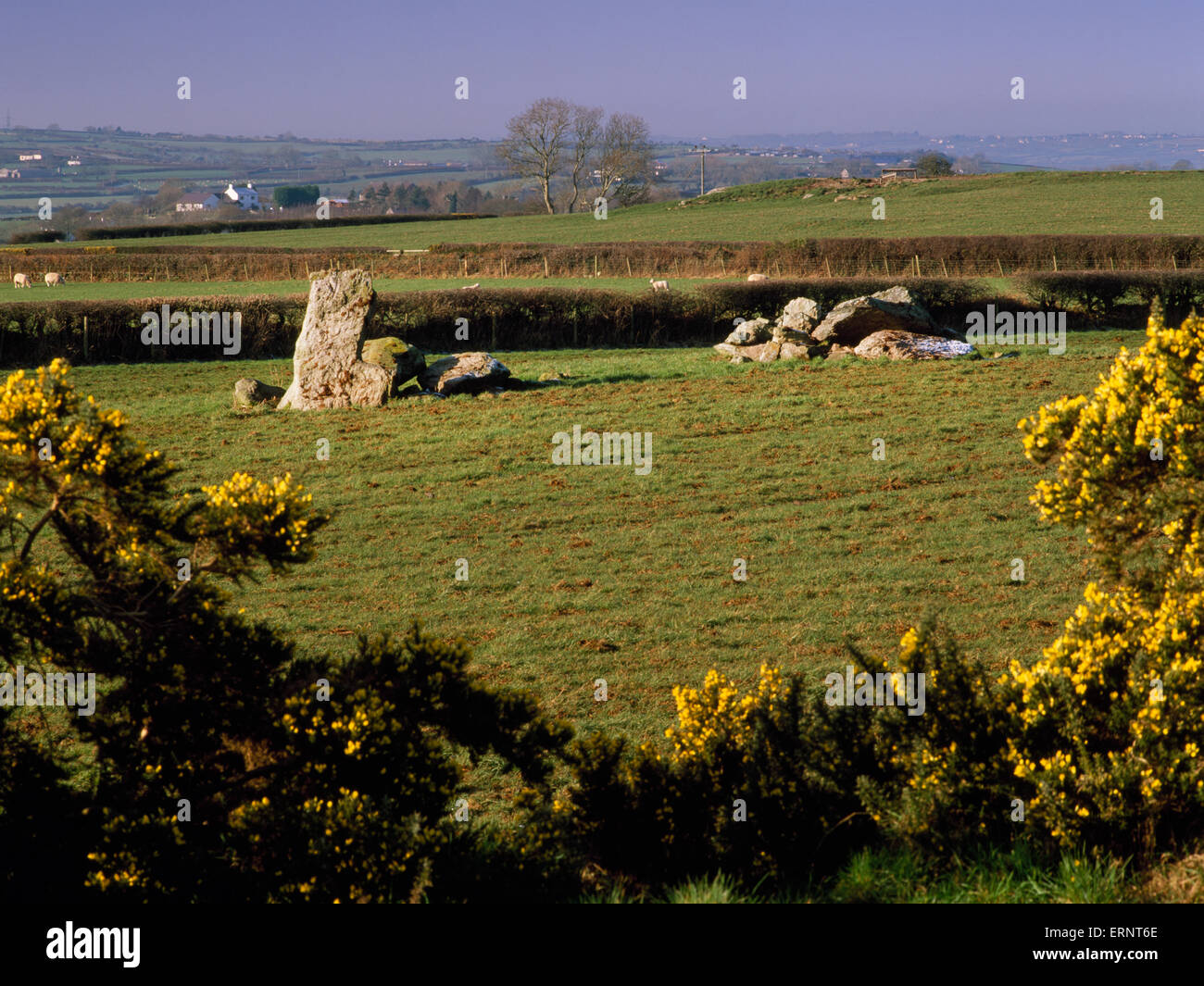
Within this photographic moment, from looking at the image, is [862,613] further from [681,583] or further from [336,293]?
[336,293]

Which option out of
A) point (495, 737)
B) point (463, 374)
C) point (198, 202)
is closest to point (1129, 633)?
point (495, 737)

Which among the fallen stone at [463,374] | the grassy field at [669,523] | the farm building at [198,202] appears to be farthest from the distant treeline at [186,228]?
the fallen stone at [463,374]

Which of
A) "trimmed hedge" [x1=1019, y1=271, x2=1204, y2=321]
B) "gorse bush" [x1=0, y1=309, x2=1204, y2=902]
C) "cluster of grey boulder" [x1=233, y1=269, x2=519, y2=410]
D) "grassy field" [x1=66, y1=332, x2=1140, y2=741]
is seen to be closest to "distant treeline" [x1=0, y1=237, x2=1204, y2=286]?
"trimmed hedge" [x1=1019, y1=271, x2=1204, y2=321]

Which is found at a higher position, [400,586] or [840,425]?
[840,425]

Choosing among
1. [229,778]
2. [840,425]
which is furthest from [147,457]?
[840,425]

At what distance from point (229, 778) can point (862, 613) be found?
263 inches

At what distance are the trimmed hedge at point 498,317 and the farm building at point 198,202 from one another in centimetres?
10801

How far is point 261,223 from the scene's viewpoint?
84188 millimetres

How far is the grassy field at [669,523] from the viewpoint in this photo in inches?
383

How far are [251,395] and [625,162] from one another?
9402 cm

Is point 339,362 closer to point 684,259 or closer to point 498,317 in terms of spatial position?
point 498,317

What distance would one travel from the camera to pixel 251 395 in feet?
71.3

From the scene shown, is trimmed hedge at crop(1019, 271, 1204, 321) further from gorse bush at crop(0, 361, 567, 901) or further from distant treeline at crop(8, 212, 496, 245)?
distant treeline at crop(8, 212, 496, 245)

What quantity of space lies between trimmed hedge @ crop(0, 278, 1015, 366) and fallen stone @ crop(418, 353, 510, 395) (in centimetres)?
719
